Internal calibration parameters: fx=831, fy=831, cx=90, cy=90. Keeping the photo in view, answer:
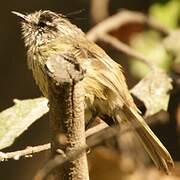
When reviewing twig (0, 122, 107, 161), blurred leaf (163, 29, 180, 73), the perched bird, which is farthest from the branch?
twig (0, 122, 107, 161)

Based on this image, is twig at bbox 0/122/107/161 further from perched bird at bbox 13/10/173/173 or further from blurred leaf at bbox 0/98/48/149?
blurred leaf at bbox 0/98/48/149

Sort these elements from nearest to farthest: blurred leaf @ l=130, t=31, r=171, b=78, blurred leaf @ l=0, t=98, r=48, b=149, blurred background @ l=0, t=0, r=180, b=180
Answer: blurred leaf @ l=0, t=98, r=48, b=149, blurred leaf @ l=130, t=31, r=171, b=78, blurred background @ l=0, t=0, r=180, b=180

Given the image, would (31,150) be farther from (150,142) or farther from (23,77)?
(23,77)

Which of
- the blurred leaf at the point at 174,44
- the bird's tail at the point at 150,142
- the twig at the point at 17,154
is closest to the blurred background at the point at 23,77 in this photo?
the blurred leaf at the point at 174,44

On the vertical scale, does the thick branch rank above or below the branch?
above

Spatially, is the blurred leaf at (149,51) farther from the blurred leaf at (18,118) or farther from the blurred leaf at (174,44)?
the blurred leaf at (18,118)
